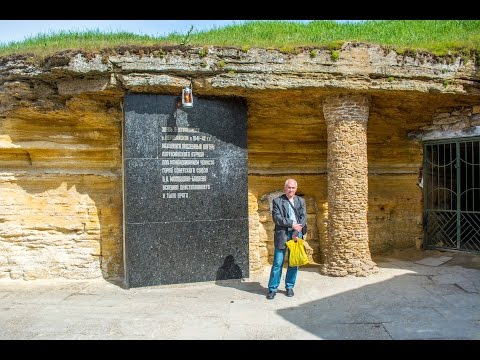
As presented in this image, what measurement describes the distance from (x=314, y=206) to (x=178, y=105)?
12.1ft

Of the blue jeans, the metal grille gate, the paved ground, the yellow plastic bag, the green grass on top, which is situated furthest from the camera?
the metal grille gate

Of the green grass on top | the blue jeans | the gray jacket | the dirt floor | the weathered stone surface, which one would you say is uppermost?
the green grass on top

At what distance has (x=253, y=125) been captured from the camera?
879 cm

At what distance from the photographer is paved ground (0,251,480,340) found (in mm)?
5270

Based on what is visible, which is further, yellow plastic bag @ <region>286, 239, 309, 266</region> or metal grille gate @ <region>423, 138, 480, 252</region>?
metal grille gate @ <region>423, 138, 480, 252</region>

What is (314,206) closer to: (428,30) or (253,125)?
(253,125)

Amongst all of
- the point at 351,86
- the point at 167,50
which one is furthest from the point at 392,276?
the point at 167,50

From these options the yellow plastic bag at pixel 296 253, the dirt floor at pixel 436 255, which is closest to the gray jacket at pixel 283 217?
the yellow plastic bag at pixel 296 253

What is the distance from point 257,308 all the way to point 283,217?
1.33 meters

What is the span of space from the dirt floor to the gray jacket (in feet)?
10.7

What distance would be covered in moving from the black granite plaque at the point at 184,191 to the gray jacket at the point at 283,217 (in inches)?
56.2

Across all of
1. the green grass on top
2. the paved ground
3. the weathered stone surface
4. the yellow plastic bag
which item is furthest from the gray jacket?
the green grass on top

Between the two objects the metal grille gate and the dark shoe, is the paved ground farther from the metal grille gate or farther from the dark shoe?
the metal grille gate

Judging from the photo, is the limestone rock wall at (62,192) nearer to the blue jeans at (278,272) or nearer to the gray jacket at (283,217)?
the blue jeans at (278,272)
